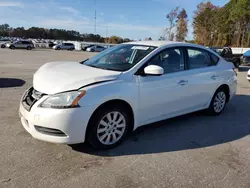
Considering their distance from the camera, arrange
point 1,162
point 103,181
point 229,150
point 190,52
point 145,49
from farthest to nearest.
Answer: point 190,52 < point 145,49 < point 229,150 < point 1,162 < point 103,181

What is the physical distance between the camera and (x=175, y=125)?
16.1 ft

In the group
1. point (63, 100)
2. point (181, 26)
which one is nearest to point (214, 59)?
point (63, 100)

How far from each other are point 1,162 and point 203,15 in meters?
57.2

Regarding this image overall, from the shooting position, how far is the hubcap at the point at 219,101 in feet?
18.3

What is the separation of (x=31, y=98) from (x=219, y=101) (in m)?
3.97

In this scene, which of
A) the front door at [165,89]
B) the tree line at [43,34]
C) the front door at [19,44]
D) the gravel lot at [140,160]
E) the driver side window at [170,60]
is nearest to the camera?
the gravel lot at [140,160]

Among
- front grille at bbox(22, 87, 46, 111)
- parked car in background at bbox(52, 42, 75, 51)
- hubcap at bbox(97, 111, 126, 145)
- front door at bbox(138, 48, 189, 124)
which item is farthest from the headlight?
parked car in background at bbox(52, 42, 75, 51)

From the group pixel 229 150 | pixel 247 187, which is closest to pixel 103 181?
pixel 247 187

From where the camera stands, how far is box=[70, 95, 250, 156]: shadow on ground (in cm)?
377

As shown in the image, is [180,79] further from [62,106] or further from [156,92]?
[62,106]

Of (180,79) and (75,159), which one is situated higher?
(180,79)

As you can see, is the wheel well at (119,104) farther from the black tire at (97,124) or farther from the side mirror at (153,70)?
the side mirror at (153,70)

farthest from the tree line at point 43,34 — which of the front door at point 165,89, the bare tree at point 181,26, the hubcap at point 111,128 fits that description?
the hubcap at point 111,128

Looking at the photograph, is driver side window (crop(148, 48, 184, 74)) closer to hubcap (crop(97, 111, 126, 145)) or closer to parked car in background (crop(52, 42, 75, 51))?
hubcap (crop(97, 111, 126, 145))
